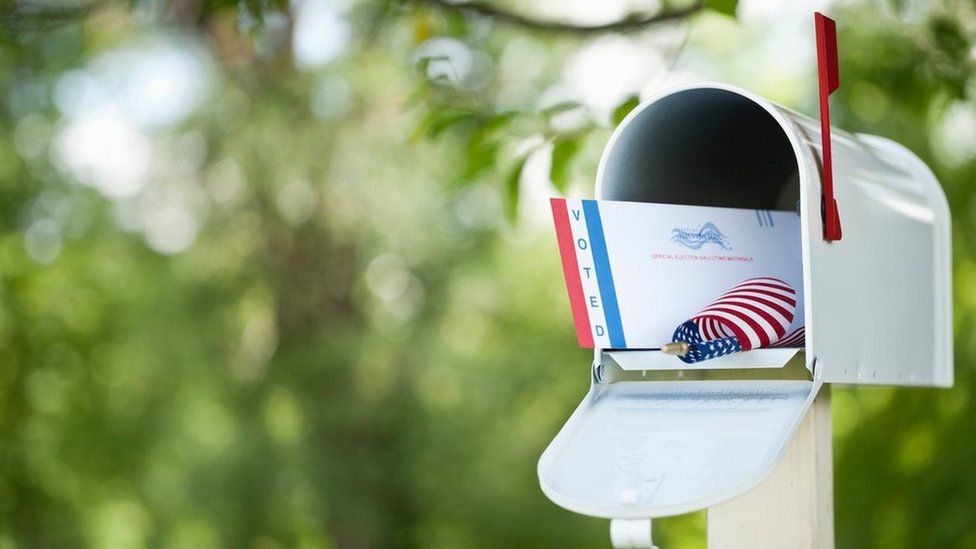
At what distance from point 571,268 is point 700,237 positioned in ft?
0.69

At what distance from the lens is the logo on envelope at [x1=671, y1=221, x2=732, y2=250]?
1.39 metres

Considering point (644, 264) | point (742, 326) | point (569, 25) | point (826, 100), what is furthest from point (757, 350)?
point (569, 25)

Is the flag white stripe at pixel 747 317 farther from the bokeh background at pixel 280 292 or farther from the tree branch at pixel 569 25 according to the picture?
the bokeh background at pixel 280 292

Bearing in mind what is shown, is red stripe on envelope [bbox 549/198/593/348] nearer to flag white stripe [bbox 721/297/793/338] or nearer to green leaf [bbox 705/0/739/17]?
flag white stripe [bbox 721/297/793/338]

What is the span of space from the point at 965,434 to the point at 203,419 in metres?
5.37

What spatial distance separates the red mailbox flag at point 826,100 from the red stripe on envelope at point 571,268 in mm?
287

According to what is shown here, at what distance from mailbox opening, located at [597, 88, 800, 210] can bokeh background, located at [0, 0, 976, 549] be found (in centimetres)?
370

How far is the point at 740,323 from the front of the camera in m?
1.33

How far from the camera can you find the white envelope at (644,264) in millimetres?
1306

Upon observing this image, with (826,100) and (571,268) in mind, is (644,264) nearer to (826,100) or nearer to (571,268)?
(571,268)

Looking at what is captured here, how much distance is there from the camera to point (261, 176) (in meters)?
6.87

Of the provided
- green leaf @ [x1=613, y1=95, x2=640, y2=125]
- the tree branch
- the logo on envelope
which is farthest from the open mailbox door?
the tree branch

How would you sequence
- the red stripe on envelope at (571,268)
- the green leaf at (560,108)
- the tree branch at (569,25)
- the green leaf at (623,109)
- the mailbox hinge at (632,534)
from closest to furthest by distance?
the mailbox hinge at (632,534), the red stripe on envelope at (571,268), the green leaf at (623,109), the green leaf at (560,108), the tree branch at (569,25)

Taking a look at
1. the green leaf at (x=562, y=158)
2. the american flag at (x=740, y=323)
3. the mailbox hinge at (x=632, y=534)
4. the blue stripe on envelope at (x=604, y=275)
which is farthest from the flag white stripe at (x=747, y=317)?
the green leaf at (x=562, y=158)
